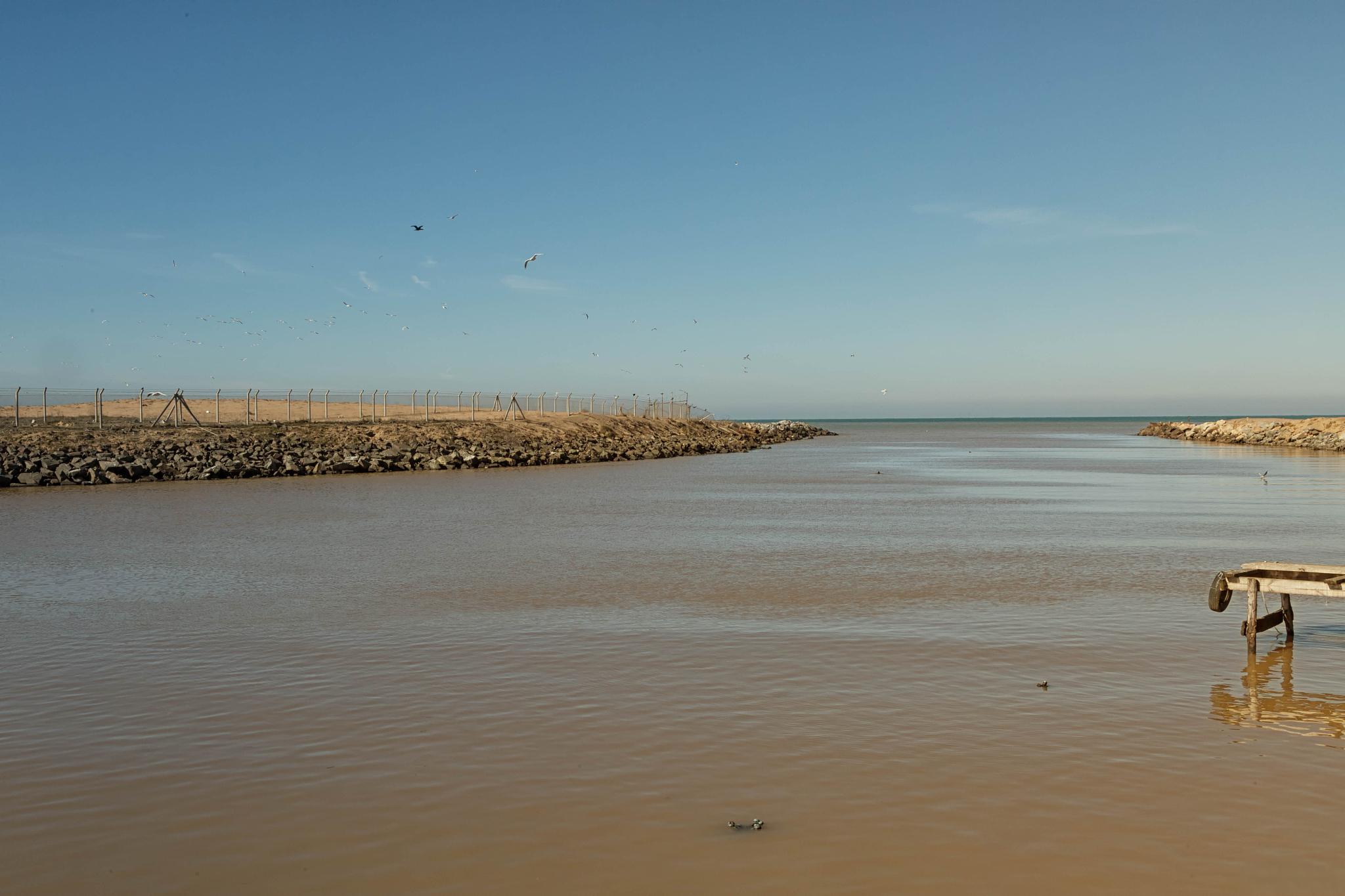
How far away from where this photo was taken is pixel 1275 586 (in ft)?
33.3

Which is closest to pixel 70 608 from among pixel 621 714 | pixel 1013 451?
pixel 621 714

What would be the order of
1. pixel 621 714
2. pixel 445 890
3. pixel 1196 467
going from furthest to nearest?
1. pixel 1196 467
2. pixel 621 714
3. pixel 445 890

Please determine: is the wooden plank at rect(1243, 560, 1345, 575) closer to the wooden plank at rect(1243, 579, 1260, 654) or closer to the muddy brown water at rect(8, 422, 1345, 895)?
the wooden plank at rect(1243, 579, 1260, 654)

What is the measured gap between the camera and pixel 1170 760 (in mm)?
6914

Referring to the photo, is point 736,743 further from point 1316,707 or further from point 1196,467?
point 1196,467

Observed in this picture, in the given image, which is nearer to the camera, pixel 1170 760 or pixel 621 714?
pixel 1170 760

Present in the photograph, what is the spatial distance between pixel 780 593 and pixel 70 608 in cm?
861

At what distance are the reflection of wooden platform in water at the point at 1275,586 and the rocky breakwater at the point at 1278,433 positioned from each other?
61.2 meters

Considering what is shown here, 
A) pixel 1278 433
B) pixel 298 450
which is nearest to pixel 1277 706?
pixel 298 450

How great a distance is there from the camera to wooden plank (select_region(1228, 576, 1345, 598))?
993 centimetres

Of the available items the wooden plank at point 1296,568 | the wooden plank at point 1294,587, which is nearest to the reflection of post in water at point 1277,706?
the wooden plank at point 1294,587

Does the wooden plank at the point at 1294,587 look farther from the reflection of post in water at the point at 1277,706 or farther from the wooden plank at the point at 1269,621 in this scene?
the reflection of post in water at the point at 1277,706

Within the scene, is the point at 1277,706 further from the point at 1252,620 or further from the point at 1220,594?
the point at 1220,594

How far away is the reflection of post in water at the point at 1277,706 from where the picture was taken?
7.72m
